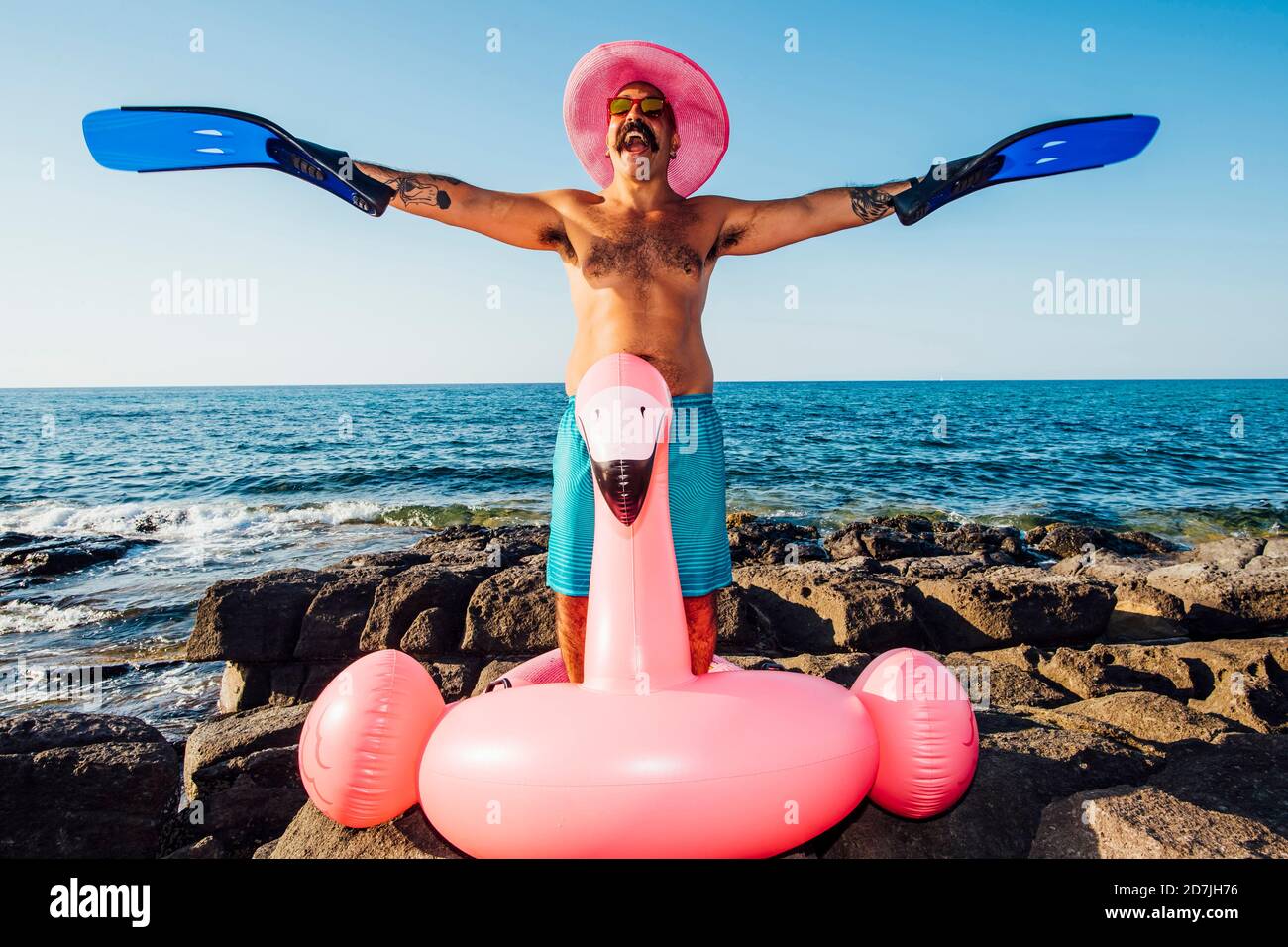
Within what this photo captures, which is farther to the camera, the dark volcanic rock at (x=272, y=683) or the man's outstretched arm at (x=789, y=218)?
the dark volcanic rock at (x=272, y=683)

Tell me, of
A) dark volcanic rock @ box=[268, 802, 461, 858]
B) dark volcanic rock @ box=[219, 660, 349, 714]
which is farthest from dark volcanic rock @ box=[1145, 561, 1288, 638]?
dark volcanic rock @ box=[219, 660, 349, 714]

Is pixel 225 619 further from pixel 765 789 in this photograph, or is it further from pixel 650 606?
pixel 765 789

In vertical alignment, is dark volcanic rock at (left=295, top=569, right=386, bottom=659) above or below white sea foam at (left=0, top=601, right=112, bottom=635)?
above

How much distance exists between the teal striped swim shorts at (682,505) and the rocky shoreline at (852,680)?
1058mm

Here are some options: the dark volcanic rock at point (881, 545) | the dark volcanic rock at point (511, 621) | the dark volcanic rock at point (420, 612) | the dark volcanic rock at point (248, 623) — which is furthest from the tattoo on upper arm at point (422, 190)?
the dark volcanic rock at point (881, 545)

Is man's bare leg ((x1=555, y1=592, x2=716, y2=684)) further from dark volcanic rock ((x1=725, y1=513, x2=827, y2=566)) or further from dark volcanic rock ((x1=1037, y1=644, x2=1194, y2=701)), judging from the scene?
dark volcanic rock ((x1=725, y1=513, x2=827, y2=566))

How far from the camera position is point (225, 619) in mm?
5473

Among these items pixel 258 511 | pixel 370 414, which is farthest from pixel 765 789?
pixel 370 414

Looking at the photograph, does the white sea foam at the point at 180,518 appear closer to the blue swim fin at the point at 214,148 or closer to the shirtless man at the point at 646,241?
the blue swim fin at the point at 214,148

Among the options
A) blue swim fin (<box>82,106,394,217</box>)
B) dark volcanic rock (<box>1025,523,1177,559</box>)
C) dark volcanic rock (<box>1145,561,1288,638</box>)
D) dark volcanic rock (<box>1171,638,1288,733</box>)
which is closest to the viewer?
blue swim fin (<box>82,106,394,217</box>)

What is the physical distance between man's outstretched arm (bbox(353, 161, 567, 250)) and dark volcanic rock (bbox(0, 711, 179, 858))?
2828 mm

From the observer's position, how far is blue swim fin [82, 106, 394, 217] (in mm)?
2713

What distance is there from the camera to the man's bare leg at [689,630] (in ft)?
9.47
